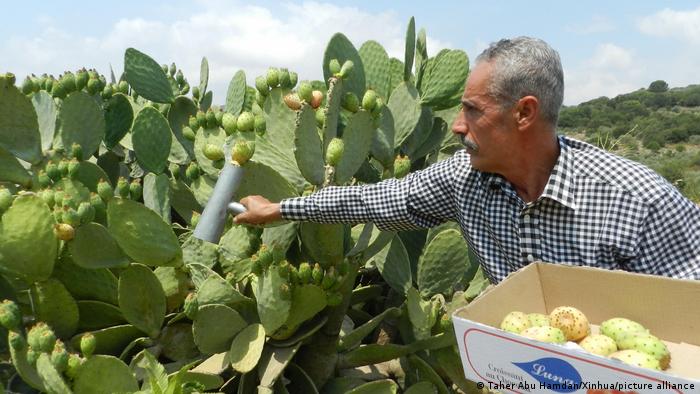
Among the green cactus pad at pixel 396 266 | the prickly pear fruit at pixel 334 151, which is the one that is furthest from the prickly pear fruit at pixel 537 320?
the green cactus pad at pixel 396 266

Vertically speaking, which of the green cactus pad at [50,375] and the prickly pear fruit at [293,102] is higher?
the prickly pear fruit at [293,102]

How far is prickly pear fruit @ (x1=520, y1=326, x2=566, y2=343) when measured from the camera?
1.23 meters

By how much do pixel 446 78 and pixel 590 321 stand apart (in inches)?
54.6

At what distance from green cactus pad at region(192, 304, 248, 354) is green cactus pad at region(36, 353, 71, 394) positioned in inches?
15.0

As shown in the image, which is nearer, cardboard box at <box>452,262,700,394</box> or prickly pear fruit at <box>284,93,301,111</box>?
cardboard box at <box>452,262,700,394</box>

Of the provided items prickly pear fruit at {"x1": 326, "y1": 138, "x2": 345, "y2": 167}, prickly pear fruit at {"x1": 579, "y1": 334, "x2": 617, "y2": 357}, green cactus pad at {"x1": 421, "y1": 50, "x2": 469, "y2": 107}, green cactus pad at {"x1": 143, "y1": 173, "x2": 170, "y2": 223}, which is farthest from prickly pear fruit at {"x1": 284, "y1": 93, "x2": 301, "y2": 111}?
prickly pear fruit at {"x1": 579, "y1": 334, "x2": 617, "y2": 357}

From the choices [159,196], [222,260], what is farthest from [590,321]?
[159,196]

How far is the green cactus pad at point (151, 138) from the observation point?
2.25m

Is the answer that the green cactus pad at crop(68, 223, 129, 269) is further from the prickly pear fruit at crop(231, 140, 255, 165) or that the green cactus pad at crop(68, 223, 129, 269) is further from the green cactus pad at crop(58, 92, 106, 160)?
the green cactus pad at crop(58, 92, 106, 160)

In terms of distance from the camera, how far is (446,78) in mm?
2660

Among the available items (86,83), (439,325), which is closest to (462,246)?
(439,325)

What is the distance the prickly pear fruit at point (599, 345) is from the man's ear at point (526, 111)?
0.48 metres

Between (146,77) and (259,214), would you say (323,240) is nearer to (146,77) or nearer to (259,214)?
(259,214)

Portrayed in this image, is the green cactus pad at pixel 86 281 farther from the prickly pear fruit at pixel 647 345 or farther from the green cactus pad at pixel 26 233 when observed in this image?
the prickly pear fruit at pixel 647 345
